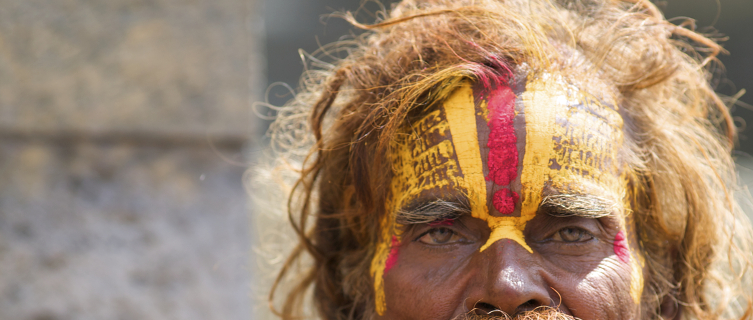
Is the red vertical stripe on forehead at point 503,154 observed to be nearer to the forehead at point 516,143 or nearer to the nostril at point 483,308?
the forehead at point 516,143

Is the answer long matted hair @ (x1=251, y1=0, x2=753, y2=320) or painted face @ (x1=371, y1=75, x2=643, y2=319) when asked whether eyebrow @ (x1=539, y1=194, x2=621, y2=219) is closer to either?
painted face @ (x1=371, y1=75, x2=643, y2=319)

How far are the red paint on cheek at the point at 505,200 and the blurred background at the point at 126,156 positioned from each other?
0.94 metres

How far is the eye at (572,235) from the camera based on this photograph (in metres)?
1.50

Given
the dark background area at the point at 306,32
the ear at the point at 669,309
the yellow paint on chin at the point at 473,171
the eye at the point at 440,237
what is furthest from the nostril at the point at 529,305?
the dark background area at the point at 306,32

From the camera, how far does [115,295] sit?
7.31 ft

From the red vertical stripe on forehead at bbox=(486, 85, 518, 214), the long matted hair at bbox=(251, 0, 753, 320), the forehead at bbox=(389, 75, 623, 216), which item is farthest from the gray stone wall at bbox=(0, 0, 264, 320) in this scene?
the red vertical stripe on forehead at bbox=(486, 85, 518, 214)

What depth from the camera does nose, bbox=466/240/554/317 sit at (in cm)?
136

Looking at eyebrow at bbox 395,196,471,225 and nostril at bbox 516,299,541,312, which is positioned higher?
eyebrow at bbox 395,196,471,225

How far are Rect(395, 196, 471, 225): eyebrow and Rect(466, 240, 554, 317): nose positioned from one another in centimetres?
12

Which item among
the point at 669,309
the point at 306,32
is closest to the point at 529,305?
the point at 669,309

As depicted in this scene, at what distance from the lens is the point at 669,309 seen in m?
1.72

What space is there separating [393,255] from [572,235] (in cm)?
46

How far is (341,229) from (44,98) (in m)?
1.19

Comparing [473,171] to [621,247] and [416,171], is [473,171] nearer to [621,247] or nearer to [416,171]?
[416,171]
